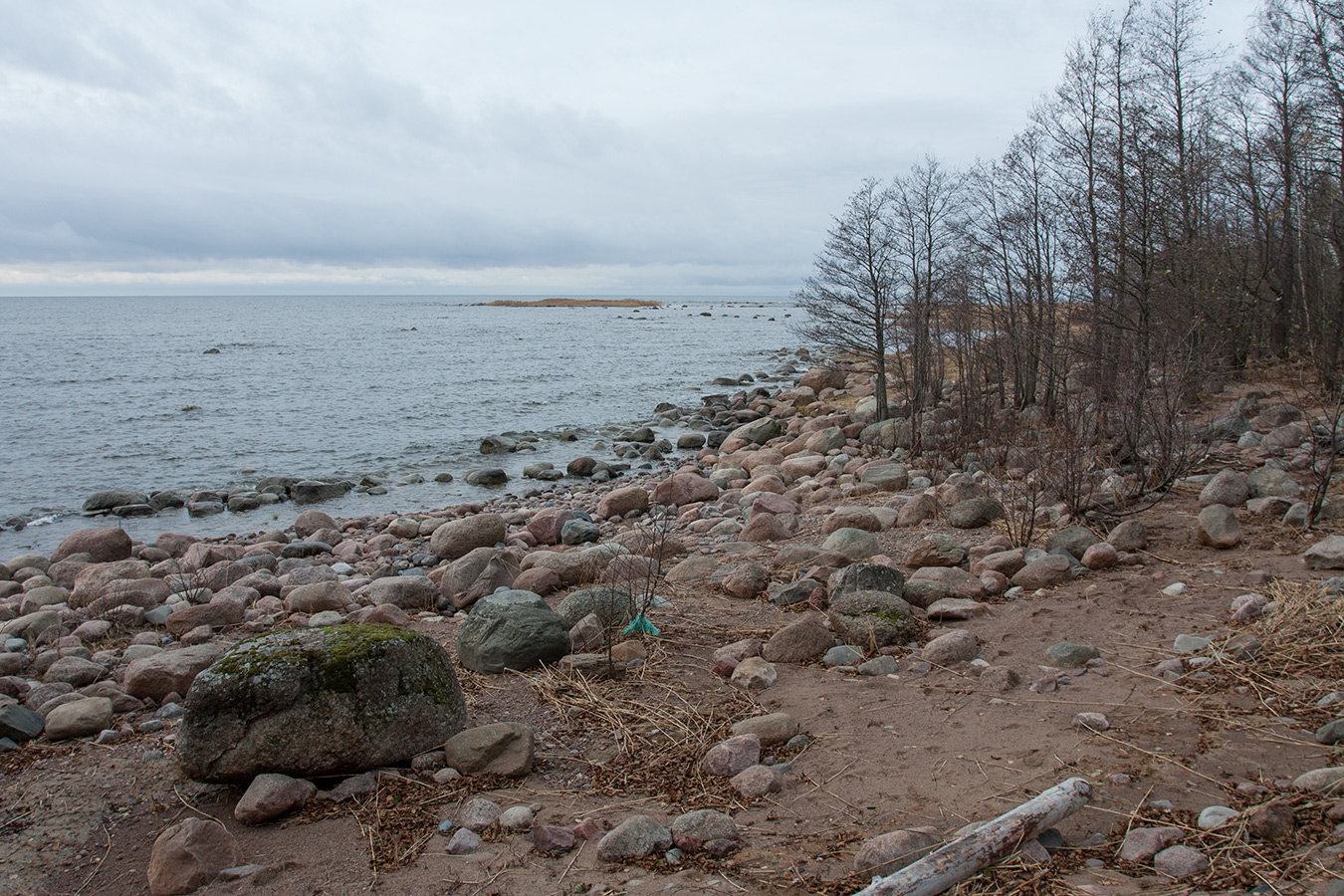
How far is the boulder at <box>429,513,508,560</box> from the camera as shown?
1038 cm

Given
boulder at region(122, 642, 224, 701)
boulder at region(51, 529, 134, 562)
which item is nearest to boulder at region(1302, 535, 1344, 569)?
boulder at region(122, 642, 224, 701)

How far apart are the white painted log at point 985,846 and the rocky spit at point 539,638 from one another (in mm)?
94

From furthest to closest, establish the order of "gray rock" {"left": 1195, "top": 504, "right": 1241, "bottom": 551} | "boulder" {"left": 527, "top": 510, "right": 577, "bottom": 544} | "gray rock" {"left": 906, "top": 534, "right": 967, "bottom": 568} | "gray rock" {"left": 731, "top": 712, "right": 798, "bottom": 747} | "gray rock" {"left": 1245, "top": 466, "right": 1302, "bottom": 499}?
1. "boulder" {"left": 527, "top": 510, "right": 577, "bottom": 544}
2. "gray rock" {"left": 1245, "top": 466, "right": 1302, "bottom": 499}
3. "gray rock" {"left": 906, "top": 534, "right": 967, "bottom": 568}
4. "gray rock" {"left": 1195, "top": 504, "right": 1241, "bottom": 551}
5. "gray rock" {"left": 731, "top": 712, "right": 798, "bottom": 747}

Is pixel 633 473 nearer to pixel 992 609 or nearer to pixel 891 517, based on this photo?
pixel 891 517

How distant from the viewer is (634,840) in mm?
3203

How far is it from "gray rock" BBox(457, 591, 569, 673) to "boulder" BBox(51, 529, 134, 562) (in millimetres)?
7884

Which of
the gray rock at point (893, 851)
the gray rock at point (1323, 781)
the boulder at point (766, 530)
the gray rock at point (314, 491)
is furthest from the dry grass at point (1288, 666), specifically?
the gray rock at point (314, 491)

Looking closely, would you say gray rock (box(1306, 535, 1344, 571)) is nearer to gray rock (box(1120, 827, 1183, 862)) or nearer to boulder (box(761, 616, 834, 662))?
boulder (box(761, 616, 834, 662))

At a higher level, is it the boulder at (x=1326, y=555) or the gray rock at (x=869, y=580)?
the boulder at (x=1326, y=555)

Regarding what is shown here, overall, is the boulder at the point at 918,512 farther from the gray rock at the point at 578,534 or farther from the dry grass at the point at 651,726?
the dry grass at the point at 651,726

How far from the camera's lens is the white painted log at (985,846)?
2656mm

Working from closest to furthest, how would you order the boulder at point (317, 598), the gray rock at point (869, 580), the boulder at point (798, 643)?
the boulder at point (798, 643), the gray rock at point (869, 580), the boulder at point (317, 598)

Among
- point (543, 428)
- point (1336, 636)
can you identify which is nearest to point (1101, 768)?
point (1336, 636)

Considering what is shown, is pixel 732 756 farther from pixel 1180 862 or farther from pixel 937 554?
pixel 937 554
